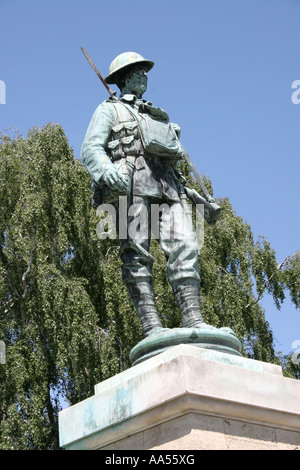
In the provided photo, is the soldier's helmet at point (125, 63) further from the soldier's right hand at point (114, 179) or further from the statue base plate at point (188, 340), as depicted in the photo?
the statue base plate at point (188, 340)

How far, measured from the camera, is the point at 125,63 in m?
4.98

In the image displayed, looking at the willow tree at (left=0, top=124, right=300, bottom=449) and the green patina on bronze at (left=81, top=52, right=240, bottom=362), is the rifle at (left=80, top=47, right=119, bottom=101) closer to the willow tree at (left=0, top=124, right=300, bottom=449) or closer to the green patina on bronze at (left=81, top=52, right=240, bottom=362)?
the green patina on bronze at (left=81, top=52, right=240, bottom=362)

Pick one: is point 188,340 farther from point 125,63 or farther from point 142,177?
point 125,63

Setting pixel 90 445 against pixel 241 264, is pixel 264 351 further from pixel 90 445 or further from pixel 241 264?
pixel 90 445

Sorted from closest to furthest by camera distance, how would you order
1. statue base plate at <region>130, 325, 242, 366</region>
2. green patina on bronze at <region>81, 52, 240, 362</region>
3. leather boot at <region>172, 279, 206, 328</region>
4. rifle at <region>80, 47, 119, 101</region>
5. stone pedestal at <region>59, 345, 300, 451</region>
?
1. stone pedestal at <region>59, 345, 300, 451</region>
2. statue base plate at <region>130, 325, 242, 366</region>
3. leather boot at <region>172, 279, 206, 328</region>
4. green patina on bronze at <region>81, 52, 240, 362</region>
5. rifle at <region>80, 47, 119, 101</region>

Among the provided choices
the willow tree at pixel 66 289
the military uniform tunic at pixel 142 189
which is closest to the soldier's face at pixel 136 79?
the military uniform tunic at pixel 142 189

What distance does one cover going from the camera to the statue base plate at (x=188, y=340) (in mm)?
3969

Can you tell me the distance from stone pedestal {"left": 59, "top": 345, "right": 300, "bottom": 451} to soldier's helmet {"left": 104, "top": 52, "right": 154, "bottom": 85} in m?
2.32

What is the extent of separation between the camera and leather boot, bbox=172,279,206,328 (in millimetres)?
4270

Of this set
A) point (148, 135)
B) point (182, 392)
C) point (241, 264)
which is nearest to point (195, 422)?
point (182, 392)

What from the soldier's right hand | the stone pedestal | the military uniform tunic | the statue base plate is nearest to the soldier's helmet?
the military uniform tunic

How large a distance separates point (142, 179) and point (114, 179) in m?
0.33

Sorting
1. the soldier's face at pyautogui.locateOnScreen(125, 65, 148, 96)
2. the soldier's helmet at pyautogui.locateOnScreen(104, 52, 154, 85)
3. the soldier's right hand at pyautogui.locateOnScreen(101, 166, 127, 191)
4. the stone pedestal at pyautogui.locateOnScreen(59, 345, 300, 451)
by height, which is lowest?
the stone pedestal at pyautogui.locateOnScreen(59, 345, 300, 451)
